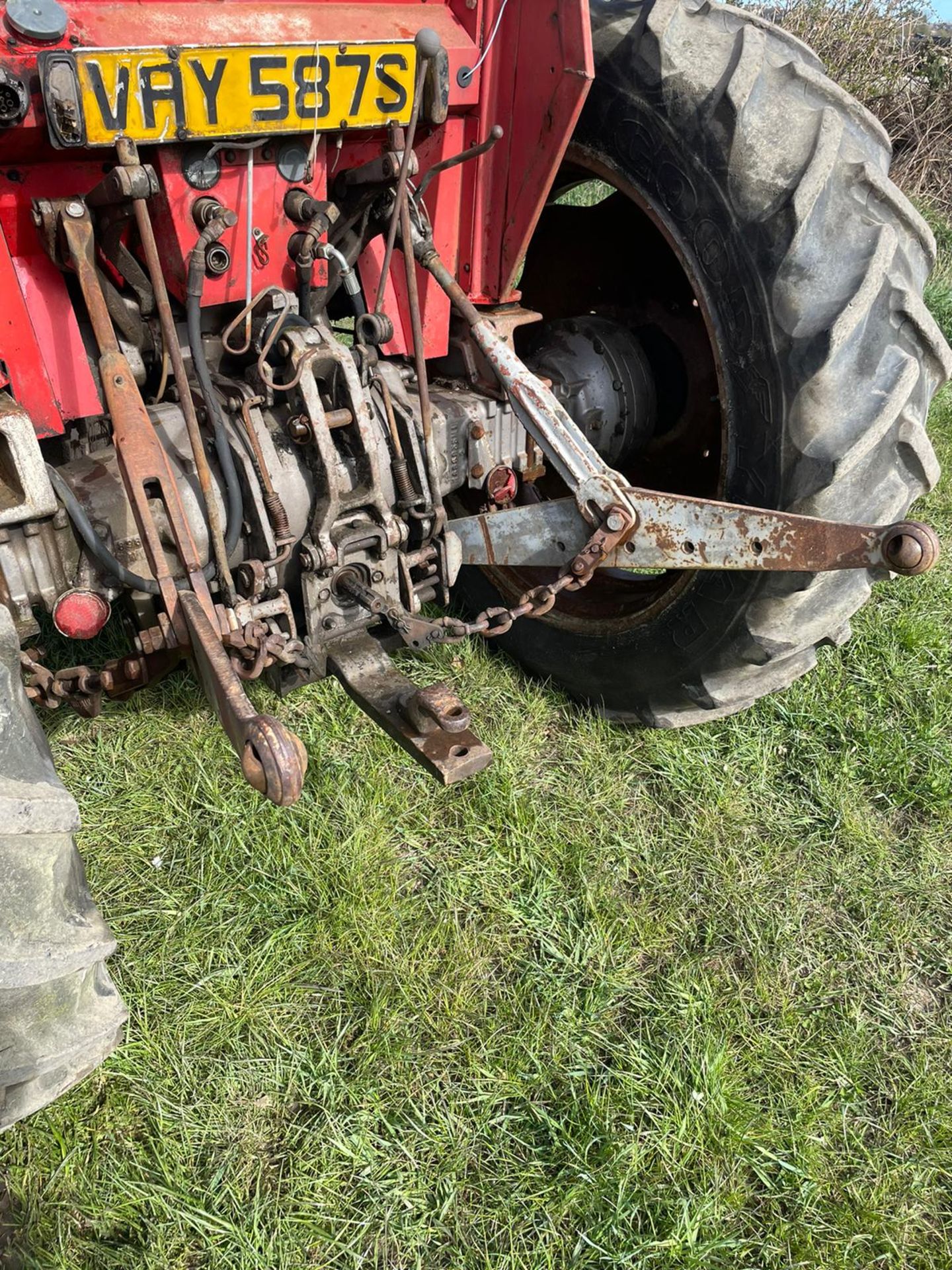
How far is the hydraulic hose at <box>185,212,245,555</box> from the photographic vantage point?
6.40 ft

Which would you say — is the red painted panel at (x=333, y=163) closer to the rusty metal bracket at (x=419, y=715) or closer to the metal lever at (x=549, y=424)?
the metal lever at (x=549, y=424)

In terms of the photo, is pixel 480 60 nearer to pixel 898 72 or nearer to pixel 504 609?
pixel 504 609

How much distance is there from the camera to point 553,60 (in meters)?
2.18

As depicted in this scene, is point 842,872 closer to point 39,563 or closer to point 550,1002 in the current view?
point 550,1002

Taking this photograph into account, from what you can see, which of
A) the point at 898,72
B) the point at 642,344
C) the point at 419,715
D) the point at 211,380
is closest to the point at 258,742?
the point at 419,715

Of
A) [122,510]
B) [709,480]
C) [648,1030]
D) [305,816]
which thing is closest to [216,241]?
[122,510]

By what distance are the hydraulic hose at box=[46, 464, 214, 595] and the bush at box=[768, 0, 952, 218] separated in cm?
833

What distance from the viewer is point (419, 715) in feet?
6.47

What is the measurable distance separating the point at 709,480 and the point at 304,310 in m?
1.39

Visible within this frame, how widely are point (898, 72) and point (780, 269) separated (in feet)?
25.5

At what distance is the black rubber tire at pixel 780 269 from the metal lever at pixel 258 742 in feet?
4.11

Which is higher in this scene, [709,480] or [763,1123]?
[709,480]

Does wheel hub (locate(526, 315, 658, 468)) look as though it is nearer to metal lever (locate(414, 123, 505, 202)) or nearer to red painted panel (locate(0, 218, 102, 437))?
metal lever (locate(414, 123, 505, 202))

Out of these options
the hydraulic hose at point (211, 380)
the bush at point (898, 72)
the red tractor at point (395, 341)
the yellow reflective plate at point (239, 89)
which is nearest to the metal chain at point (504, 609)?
the red tractor at point (395, 341)
